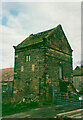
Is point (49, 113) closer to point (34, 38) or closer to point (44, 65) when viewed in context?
point (44, 65)

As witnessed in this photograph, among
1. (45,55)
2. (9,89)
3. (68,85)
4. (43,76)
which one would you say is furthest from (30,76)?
(9,89)

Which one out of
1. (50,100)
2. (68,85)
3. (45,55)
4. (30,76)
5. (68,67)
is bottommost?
(50,100)

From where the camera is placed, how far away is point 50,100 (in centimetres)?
1761

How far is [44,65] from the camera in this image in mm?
17953

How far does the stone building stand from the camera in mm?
18078

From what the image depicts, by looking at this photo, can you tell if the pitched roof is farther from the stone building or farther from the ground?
the ground

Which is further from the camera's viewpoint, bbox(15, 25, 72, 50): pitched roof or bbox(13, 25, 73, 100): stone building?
bbox(15, 25, 72, 50): pitched roof

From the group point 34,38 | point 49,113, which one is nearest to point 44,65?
point 34,38

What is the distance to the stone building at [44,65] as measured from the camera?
18.1 m

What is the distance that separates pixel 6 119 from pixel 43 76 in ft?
28.0

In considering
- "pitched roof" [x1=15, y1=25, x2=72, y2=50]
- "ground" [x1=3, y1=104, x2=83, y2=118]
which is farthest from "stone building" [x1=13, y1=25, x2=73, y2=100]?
"ground" [x1=3, y1=104, x2=83, y2=118]

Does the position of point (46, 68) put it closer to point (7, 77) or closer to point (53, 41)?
point (53, 41)

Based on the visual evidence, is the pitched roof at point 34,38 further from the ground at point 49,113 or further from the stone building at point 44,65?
the ground at point 49,113

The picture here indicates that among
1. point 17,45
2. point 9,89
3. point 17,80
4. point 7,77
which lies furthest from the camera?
point 7,77
